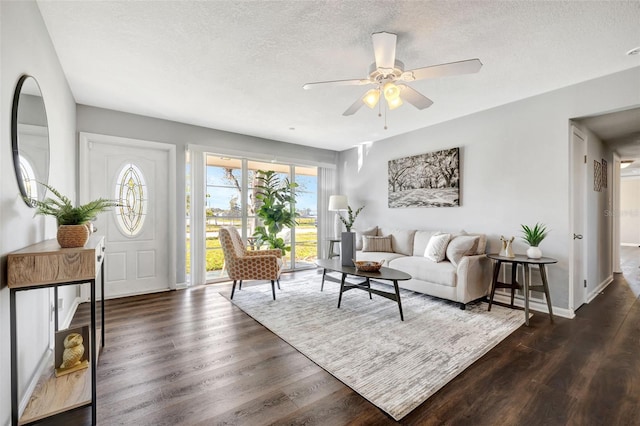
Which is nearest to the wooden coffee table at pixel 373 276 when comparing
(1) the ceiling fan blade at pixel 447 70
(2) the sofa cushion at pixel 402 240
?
(2) the sofa cushion at pixel 402 240

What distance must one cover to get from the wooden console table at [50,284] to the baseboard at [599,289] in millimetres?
5218

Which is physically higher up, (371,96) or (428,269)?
(371,96)

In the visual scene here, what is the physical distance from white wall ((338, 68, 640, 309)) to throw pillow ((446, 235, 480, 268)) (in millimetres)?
462

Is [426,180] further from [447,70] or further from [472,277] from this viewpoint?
[447,70]

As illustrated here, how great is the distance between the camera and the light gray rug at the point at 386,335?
1.95 m

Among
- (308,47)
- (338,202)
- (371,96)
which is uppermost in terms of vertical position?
(308,47)

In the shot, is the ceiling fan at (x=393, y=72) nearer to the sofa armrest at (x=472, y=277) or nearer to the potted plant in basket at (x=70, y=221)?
the potted plant in basket at (x=70, y=221)

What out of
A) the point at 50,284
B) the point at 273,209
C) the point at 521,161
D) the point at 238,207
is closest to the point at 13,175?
the point at 50,284

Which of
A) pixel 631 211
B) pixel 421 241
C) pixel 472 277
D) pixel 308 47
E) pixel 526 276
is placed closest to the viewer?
pixel 308 47

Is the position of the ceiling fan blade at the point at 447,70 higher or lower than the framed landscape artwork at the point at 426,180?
higher

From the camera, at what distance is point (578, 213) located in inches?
Result: 135

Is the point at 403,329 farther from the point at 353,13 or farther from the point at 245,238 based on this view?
the point at 245,238

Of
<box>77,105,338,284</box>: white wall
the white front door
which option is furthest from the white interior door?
the white front door

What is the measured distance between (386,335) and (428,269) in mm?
1342
